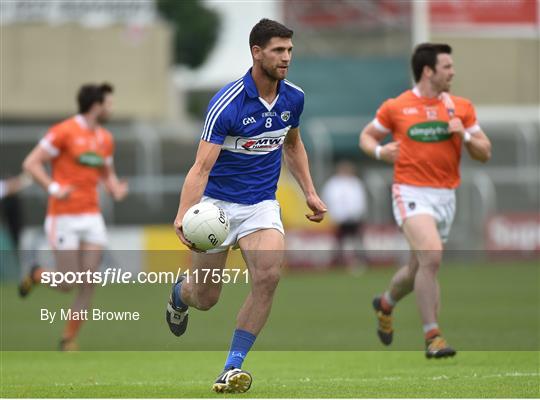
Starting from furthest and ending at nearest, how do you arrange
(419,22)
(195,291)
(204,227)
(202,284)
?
(419,22)
(195,291)
(202,284)
(204,227)

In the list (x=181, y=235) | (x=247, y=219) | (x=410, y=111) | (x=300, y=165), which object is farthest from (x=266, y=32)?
(x=410, y=111)

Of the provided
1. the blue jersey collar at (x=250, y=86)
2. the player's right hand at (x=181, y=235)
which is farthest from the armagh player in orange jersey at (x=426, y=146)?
the player's right hand at (x=181, y=235)

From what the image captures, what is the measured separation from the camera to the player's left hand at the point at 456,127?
13125 millimetres

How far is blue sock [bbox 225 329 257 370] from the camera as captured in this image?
10211 mm

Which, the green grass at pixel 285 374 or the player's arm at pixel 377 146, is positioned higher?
the player's arm at pixel 377 146

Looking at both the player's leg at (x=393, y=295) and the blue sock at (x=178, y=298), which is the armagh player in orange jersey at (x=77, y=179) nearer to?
the player's leg at (x=393, y=295)

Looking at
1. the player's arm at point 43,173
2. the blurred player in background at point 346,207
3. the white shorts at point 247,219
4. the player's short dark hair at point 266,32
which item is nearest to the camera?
the player's short dark hair at point 266,32

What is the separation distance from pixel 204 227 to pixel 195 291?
41.3 inches

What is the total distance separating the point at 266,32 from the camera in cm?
1034

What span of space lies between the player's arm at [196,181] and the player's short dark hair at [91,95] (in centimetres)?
541

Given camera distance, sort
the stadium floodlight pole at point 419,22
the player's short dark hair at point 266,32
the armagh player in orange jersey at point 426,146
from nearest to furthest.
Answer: the player's short dark hair at point 266,32, the armagh player in orange jersey at point 426,146, the stadium floodlight pole at point 419,22

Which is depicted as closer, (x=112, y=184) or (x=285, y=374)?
(x=285, y=374)

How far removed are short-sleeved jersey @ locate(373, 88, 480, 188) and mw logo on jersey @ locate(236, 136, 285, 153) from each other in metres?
2.91

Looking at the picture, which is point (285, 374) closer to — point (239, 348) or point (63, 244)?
point (239, 348)
